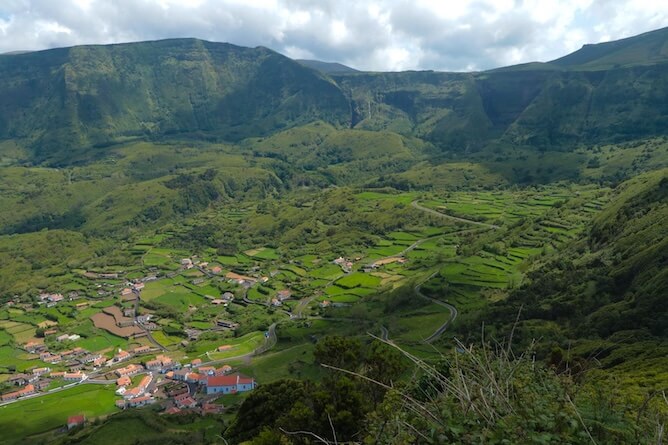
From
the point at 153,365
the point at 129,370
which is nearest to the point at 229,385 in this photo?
the point at 153,365

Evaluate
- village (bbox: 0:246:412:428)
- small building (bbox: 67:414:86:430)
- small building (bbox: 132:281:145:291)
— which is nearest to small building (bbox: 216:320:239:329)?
village (bbox: 0:246:412:428)

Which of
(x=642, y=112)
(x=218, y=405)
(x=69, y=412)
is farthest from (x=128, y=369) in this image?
(x=642, y=112)

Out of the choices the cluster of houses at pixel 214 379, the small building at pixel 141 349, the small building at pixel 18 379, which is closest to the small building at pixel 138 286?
the small building at pixel 141 349

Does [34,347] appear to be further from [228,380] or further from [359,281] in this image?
[359,281]

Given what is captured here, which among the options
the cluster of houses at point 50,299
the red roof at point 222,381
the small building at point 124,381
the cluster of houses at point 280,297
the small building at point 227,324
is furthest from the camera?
the cluster of houses at point 50,299

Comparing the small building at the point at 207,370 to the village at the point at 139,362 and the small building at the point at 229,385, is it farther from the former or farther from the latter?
the small building at the point at 229,385

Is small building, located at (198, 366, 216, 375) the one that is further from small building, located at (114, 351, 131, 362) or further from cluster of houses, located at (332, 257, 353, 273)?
cluster of houses, located at (332, 257, 353, 273)
